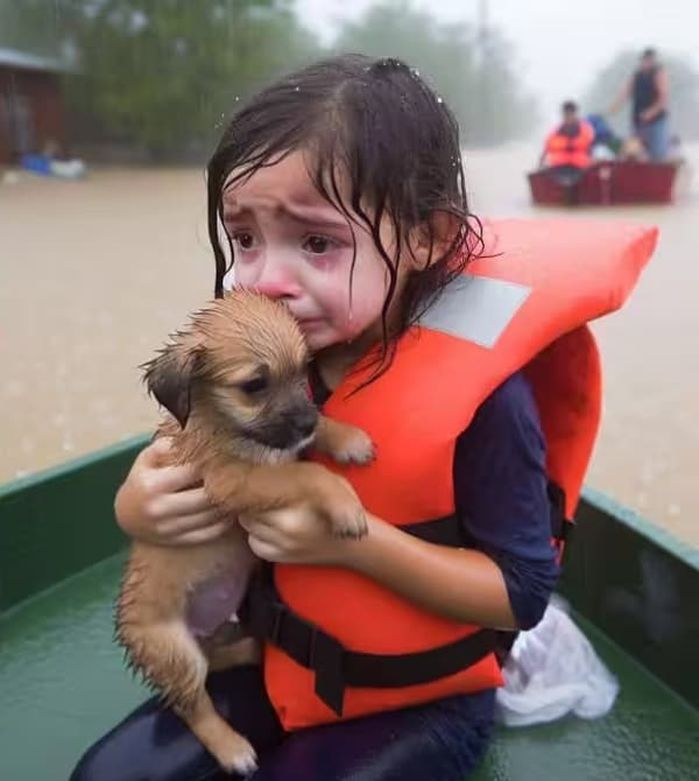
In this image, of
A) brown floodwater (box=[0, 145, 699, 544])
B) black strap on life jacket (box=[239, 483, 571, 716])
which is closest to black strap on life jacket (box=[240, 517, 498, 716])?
black strap on life jacket (box=[239, 483, 571, 716])

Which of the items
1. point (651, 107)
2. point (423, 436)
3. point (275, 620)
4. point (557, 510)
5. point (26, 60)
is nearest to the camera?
point (423, 436)

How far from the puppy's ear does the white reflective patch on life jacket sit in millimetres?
463

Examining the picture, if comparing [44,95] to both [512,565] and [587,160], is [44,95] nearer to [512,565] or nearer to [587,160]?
[587,160]

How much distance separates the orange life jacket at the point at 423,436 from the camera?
168 centimetres

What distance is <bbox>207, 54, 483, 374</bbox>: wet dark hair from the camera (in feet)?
5.15

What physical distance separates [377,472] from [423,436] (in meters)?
0.11

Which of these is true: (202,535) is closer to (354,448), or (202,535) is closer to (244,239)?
(354,448)

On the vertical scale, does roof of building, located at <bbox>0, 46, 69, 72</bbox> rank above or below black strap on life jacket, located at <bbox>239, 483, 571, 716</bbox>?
above

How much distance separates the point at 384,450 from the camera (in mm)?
1688

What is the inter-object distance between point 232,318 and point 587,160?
1235 cm

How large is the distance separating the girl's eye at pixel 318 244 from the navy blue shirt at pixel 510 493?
15.1 inches

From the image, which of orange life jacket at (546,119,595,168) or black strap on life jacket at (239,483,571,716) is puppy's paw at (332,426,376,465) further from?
orange life jacket at (546,119,595,168)

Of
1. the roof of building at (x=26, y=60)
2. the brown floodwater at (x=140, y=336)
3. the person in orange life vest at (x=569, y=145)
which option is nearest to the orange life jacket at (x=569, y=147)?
the person in orange life vest at (x=569, y=145)

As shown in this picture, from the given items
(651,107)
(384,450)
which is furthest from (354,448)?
(651,107)
